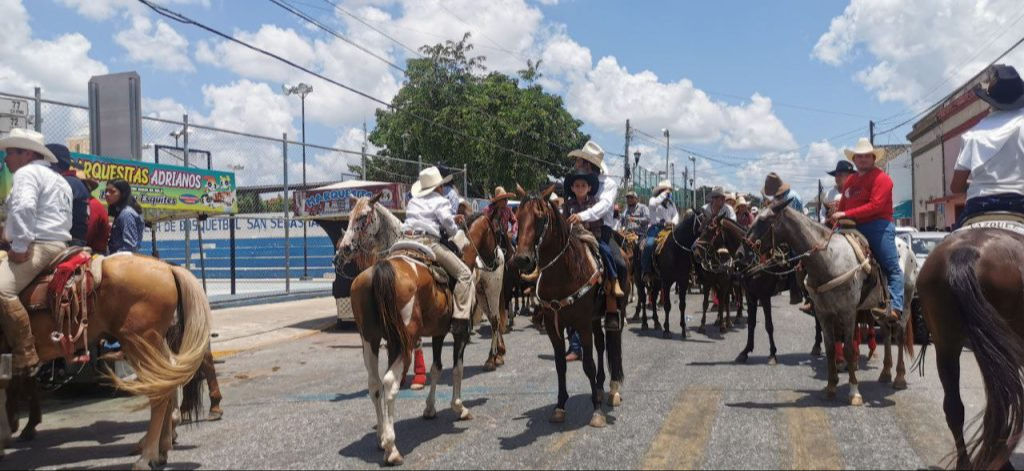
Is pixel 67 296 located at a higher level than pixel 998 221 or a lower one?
lower

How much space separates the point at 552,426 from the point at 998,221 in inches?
150

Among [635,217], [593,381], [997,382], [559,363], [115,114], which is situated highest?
[115,114]

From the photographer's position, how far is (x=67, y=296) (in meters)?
5.43

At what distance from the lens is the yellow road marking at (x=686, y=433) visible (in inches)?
206

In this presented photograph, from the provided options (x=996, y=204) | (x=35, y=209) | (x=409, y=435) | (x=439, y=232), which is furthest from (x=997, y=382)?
(x=35, y=209)

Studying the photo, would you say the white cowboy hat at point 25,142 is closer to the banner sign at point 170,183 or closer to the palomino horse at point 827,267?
the banner sign at point 170,183

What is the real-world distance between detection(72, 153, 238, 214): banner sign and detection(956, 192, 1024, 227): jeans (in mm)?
10995

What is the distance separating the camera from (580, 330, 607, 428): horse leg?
6.28 m

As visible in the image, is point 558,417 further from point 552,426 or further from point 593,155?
point 593,155

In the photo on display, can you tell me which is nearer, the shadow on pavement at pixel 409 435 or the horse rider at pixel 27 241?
the horse rider at pixel 27 241

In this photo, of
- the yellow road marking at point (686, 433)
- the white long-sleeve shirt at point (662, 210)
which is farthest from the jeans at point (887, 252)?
the white long-sleeve shirt at point (662, 210)

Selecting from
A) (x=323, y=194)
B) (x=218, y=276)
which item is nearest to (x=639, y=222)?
(x=323, y=194)

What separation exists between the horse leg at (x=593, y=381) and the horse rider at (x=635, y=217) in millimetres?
9161

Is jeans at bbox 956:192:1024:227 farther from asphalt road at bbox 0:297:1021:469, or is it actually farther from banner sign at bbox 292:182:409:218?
banner sign at bbox 292:182:409:218
